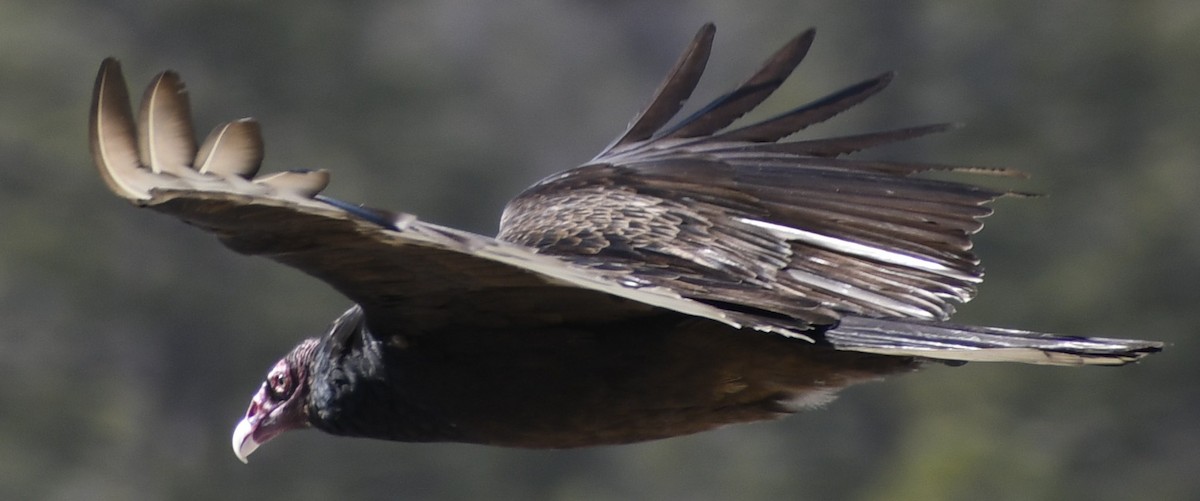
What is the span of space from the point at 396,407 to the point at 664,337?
2.06 feet

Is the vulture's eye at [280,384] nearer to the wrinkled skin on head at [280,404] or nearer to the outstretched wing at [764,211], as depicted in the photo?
the wrinkled skin on head at [280,404]

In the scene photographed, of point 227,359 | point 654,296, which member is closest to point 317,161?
point 227,359

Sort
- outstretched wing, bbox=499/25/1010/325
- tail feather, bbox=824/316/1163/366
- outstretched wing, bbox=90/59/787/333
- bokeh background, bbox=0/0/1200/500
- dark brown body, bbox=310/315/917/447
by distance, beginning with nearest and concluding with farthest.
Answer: outstretched wing, bbox=90/59/787/333 < tail feather, bbox=824/316/1163/366 < dark brown body, bbox=310/315/917/447 < outstretched wing, bbox=499/25/1010/325 < bokeh background, bbox=0/0/1200/500

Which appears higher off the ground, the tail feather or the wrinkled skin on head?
the tail feather

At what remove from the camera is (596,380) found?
4.38m

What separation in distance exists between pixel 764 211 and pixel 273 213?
6.22ft

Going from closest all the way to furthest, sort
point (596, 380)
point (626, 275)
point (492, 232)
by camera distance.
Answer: point (626, 275) → point (596, 380) → point (492, 232)

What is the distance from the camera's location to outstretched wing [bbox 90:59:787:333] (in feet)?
11.1

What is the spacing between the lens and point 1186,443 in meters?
19.2

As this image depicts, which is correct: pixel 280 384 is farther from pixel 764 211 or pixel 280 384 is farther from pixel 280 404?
pixel 764 211

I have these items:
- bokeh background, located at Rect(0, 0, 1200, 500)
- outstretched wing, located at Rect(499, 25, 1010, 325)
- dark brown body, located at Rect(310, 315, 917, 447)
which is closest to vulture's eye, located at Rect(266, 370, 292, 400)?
dark brown body, located at Rect(310, 315, 917, 447)

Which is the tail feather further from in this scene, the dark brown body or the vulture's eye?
the vulture's eye

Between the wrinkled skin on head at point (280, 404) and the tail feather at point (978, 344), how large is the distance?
1.46 metres

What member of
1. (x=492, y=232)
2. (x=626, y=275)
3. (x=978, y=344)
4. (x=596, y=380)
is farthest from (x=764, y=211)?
(x=492, y=232)
